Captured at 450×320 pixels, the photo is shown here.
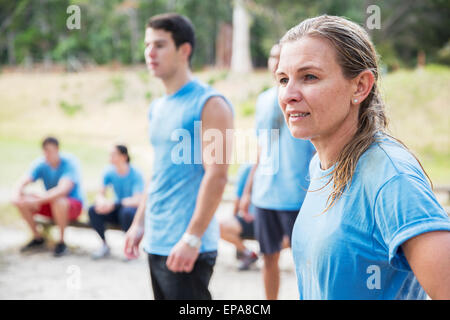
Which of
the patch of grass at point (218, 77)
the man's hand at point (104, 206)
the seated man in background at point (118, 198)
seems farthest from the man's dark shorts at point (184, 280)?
the patch of grass at point (218, 77)

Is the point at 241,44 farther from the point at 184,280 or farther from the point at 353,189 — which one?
the point at 353,189

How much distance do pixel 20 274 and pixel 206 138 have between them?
3.20 m

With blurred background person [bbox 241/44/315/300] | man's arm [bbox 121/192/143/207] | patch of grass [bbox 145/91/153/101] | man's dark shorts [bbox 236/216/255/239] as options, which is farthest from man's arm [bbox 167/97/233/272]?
patch of grass [bbox 145/91/153/101]

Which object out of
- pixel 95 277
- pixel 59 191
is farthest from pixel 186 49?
pixel 59 191

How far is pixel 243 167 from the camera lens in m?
4.22

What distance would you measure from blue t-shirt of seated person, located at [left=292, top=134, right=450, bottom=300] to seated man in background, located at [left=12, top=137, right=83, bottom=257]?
4.52 meters

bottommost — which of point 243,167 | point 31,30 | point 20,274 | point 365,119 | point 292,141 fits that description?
point 20,274

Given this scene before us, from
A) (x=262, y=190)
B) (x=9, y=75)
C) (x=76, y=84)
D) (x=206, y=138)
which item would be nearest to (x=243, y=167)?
(x=262, y=190)

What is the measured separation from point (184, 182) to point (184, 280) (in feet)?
1.39

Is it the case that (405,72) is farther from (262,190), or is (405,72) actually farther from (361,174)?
(361,174)

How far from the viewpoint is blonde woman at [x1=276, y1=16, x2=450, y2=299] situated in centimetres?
87

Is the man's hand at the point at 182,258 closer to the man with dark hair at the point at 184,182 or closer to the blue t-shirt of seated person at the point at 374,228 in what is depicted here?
the man with dark hair at the point at 184,182

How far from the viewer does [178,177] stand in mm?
2145

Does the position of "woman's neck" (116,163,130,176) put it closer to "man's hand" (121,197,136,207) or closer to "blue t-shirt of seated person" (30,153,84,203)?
"man's hand" (121,197,136,207)
